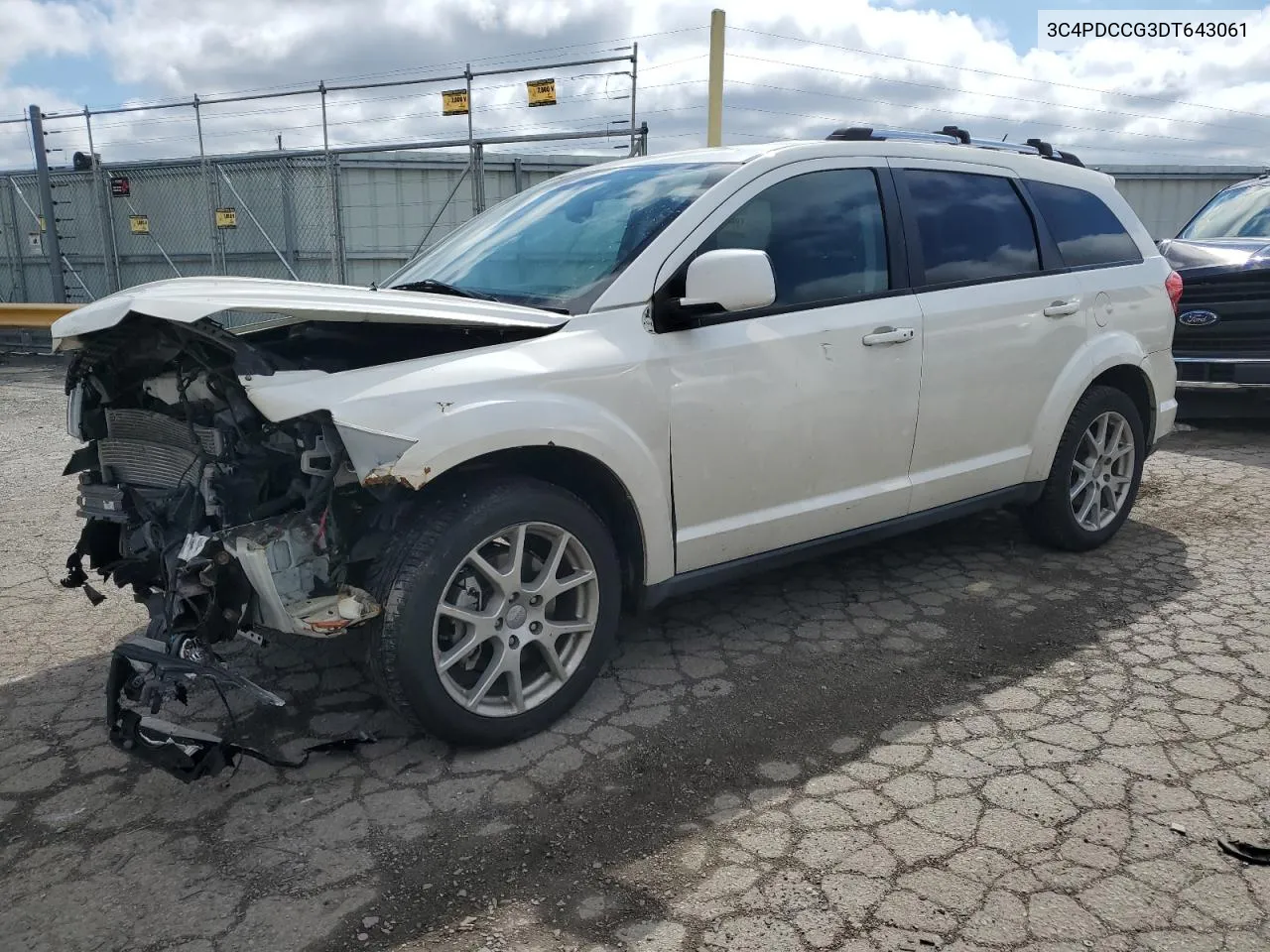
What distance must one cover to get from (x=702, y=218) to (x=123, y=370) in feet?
6.57

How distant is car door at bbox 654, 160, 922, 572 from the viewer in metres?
3.46

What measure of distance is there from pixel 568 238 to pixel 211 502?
163 cm

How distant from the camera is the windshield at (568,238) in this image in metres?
3.52

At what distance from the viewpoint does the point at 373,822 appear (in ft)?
9.18

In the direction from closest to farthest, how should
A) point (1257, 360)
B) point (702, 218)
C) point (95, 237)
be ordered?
point (702, 218) → point (1257, 360) → point (95, 237)

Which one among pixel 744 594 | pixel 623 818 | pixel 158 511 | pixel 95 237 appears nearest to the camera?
pixel 623 818

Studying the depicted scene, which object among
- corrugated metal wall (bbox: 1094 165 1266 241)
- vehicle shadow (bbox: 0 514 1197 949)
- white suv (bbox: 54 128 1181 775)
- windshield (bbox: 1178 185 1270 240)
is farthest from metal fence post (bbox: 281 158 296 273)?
corrugated metal wall (bbox: 1094 165 1266 241)

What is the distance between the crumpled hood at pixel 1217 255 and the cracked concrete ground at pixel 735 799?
15.2ft

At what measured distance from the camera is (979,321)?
426 centimetres

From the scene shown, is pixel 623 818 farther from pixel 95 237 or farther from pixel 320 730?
pixel 95 237

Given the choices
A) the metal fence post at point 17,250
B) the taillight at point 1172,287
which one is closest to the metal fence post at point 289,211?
the metal fence post at point 17,250

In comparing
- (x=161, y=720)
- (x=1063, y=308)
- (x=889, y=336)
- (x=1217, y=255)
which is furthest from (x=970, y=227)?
(x=1217, y=255)

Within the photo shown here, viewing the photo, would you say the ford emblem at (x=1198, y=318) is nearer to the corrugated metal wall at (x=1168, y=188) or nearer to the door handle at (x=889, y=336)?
the door handle at (x=889, y=336)

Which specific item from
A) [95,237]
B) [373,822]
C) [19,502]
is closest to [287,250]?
[95,237]
